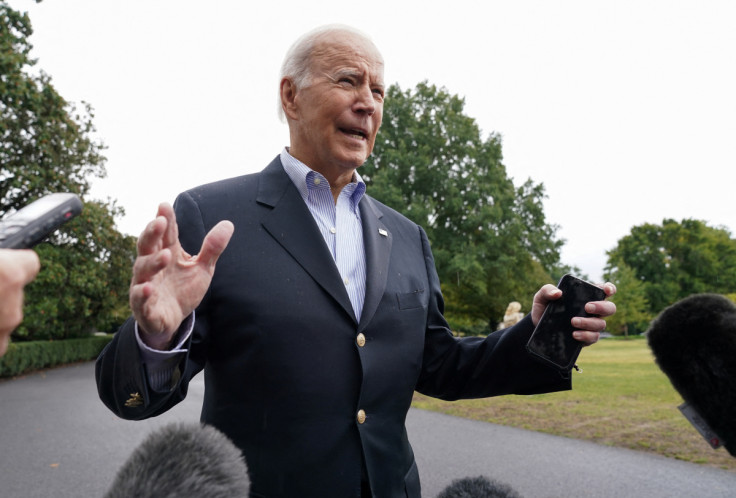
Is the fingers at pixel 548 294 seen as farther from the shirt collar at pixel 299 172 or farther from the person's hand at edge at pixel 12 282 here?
the person's hand at edge at pixel 12 282

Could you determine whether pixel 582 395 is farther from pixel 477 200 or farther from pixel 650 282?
pixel 650 282

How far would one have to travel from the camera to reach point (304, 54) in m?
2.31

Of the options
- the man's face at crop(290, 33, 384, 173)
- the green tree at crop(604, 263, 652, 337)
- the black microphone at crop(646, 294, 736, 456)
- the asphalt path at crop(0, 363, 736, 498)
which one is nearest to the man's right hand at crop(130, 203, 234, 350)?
the man's face at crop(290, 33, 384, 173)

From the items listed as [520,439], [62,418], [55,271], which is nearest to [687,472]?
[520,439]

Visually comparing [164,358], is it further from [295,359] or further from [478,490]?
[478,490]

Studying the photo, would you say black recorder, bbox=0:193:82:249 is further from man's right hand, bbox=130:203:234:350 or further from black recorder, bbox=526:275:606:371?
black recorder, bbox=526:275:606:371

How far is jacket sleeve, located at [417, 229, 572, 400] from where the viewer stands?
2121 mm

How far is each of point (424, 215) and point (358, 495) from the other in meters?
23.1

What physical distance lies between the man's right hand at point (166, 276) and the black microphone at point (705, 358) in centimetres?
129

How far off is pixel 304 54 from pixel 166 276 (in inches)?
51.0

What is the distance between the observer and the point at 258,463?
1.76 metres

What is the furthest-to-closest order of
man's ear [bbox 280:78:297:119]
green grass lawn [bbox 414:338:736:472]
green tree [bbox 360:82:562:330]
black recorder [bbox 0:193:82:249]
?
green tree [bbox 360:82:562:330], green grass lawn [bbox 414:338:736:472], man's ear [bbox 280:78:297:119], black recorder [bbox 0:193:82:249]

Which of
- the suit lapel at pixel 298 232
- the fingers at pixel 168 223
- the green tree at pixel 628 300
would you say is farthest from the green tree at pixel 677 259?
the fingers at pixel 168 223

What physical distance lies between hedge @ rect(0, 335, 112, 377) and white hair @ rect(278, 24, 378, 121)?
776 inches
